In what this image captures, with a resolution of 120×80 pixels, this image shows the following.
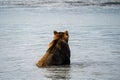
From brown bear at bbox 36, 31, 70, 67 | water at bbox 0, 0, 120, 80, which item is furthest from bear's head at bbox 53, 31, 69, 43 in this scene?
water at bbox 0, 0, 120, 80

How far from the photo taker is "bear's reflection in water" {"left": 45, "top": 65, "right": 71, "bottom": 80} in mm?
15219

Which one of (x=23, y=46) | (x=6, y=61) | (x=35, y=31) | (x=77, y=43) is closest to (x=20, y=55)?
(x=6, y=61)

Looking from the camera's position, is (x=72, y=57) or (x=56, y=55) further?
(x=72, y=57)

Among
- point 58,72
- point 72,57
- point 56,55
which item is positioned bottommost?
point 58,72

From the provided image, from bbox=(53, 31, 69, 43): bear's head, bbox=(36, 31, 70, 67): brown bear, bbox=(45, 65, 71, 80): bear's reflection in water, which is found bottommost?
bbox=(45, 65, 71, 80): bear's reflection in water

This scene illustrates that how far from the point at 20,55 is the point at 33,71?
3.93 m

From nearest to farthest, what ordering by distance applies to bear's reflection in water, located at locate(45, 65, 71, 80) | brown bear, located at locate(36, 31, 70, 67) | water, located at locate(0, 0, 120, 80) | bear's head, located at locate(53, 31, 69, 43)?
bear's reflection in water, located at locate(45, 65, 71, 80)
water, located at locate(0, 0, 120, 80)
brown bear, located at locate(36, 31, 70, 67)
bear's head, located at locate(53, 31, 69, 43)

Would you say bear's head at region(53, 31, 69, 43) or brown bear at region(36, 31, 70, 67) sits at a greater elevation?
bear's head at region(53, 31, 69, 43)

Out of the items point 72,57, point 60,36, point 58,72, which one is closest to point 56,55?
point 60,36

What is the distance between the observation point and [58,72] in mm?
16016

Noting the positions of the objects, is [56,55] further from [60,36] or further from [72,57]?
[72,57]

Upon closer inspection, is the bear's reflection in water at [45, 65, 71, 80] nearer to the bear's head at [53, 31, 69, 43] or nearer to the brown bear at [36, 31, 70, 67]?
the brown bear at [36, 31, 70, 67]

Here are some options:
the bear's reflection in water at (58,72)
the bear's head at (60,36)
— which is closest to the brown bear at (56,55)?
the bear's head at (60,36)

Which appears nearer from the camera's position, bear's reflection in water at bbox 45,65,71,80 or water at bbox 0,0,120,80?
bear's reflection in water at bbox 45,65,71,80
